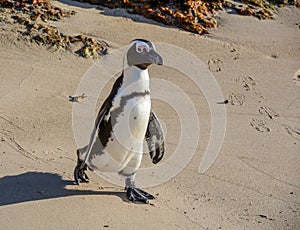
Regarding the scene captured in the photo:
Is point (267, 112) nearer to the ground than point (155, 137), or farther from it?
nearer to the ground

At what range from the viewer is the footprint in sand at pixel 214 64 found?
6254mm

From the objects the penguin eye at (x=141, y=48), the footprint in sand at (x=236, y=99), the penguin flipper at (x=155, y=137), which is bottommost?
the footprint in sand at (x=236, y=99)

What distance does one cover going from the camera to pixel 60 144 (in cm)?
470

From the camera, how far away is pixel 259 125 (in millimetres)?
5379

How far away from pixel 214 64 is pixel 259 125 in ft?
3.86

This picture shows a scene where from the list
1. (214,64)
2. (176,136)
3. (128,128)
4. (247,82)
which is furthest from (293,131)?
(128,128)

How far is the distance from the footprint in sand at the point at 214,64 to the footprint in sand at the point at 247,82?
26 cm

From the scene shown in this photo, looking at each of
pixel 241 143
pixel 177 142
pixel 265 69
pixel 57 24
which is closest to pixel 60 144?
pixel 177 142

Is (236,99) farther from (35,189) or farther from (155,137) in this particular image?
(35,189)

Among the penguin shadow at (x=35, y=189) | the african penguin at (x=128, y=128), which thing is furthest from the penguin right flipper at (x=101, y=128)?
the penguin shadow at (x=35, y=189)

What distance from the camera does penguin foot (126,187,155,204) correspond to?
4.04 meters

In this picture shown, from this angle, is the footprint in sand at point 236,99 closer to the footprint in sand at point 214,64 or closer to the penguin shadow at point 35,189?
the footprint in sand at point 214,64

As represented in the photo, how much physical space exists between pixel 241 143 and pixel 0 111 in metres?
2.00

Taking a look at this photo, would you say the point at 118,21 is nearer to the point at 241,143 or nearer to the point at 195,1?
the point at 195,1
